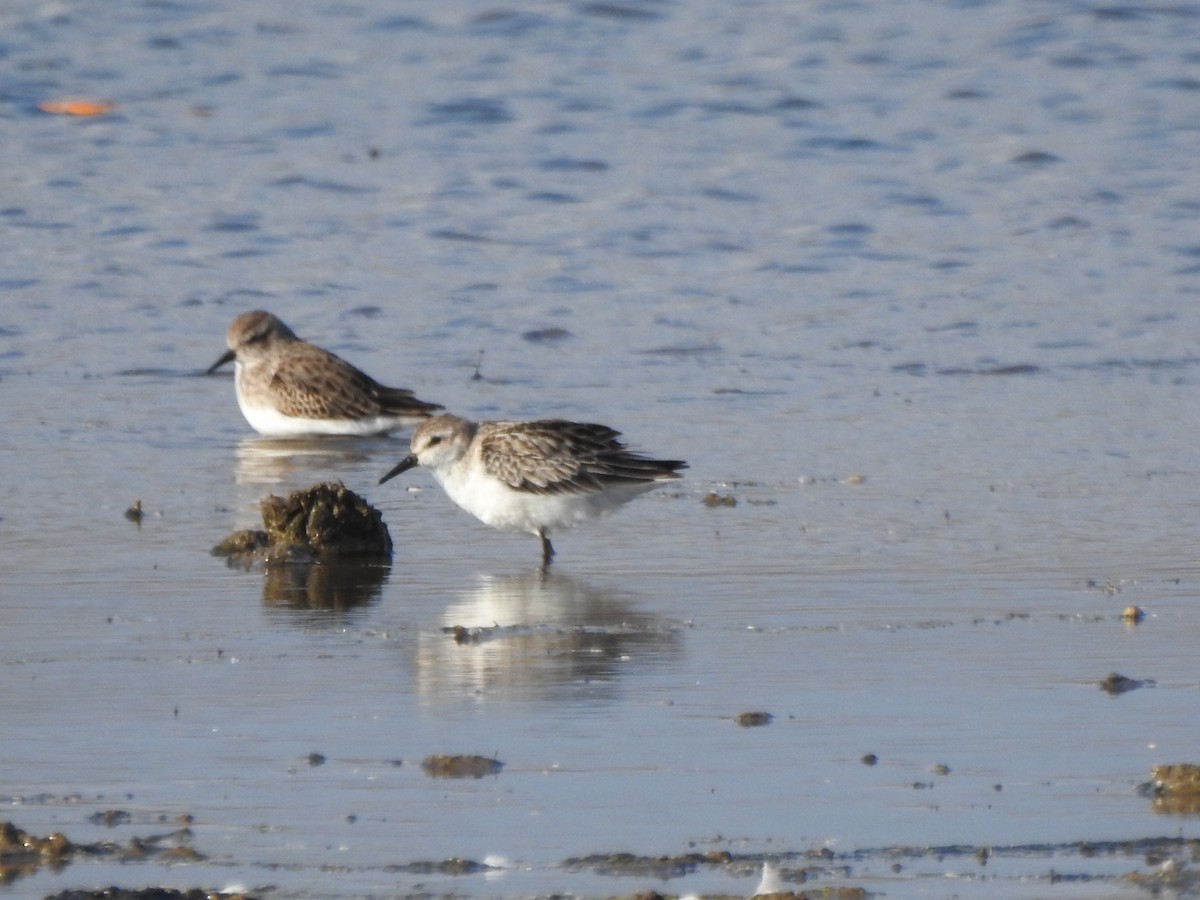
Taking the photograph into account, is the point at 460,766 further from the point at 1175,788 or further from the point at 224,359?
the point at 224,359

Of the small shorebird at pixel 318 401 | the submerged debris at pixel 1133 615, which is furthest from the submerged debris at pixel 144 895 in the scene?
the small shorebird at pixel 318 401

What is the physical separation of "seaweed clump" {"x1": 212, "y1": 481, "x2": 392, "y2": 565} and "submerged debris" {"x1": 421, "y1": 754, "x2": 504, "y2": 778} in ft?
8.26

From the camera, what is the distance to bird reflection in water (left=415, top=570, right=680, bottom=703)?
6.04 metres

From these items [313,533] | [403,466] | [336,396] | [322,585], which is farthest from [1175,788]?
[336,396]

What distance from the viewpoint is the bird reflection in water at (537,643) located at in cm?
604

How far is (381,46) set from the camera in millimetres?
23062

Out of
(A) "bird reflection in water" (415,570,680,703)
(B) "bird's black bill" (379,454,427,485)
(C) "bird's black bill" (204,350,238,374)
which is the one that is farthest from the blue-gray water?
(B) "bird's black bill" (379,454,427,485)

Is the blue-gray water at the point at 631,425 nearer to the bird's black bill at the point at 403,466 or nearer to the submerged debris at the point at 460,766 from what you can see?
the submerged debris at the point at 460,766

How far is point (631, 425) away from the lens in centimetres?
1052

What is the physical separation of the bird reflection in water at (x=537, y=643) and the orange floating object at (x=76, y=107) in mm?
13739

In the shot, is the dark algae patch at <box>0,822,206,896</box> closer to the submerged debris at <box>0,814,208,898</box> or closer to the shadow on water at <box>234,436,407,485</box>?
the submerged debris at <box>0,814,208,898</box>

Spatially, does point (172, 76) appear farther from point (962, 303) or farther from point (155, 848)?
point (155, 848)

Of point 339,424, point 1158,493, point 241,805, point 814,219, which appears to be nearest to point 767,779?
point 241,805

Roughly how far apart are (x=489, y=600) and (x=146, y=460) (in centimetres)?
303
